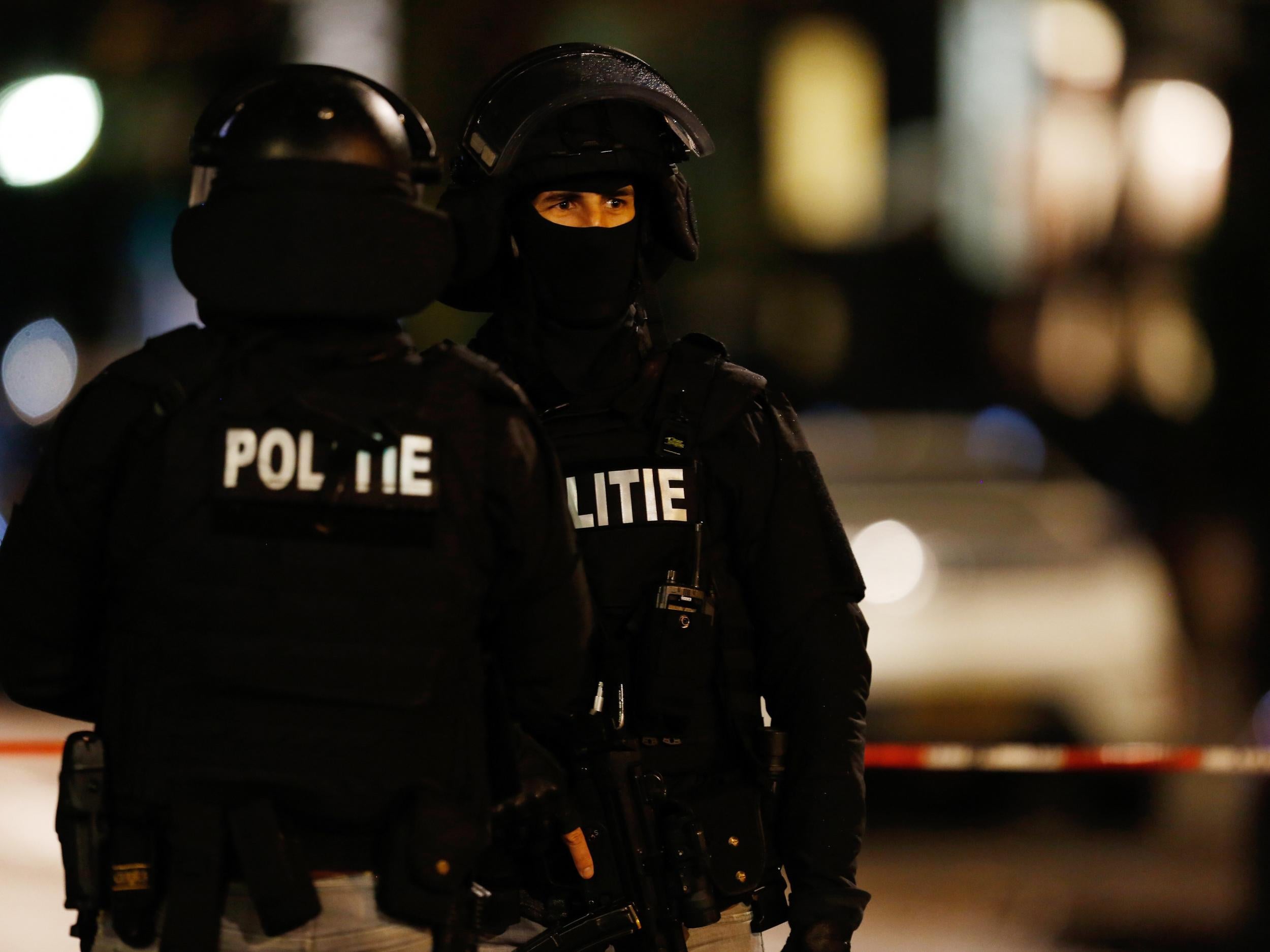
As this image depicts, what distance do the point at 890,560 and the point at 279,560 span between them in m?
4.39

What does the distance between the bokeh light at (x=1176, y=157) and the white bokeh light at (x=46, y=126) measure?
198 inches

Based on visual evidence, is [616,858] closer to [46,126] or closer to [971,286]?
[971,286]

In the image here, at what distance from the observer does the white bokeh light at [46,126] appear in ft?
25.1

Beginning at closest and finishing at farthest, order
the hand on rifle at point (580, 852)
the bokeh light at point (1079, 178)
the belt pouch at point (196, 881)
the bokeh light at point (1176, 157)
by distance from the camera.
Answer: the belt pouch at point (196, 881)
the hand on rifle at point (580, 852)
the bokeh light at point (1176, 157)
the bokeh light at point (1079, 178)

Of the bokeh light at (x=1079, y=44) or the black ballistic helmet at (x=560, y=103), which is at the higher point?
the bokeh light at (x=1079, y=44)

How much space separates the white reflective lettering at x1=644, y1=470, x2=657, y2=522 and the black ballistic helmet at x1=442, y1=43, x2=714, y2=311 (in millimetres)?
467

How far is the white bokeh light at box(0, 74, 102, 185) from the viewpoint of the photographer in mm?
7648

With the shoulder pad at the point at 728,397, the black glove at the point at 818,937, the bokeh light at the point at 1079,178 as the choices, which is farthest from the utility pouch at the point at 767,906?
the bokeh light at the point at 1079,178

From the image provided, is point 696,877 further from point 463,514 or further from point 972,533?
point 972,533

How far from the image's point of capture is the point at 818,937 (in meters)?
2.29

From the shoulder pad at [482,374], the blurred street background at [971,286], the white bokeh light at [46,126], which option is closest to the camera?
the shoulder pad at [482,374]

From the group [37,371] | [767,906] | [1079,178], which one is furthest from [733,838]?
[37,371]

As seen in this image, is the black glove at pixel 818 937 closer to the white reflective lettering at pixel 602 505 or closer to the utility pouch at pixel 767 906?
the utility pouch at pixel 767 906

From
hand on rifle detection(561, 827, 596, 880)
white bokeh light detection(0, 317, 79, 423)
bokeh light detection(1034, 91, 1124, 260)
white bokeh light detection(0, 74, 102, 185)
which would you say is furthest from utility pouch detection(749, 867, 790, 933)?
white bokeh light detection(0, 317, 79, 423)
